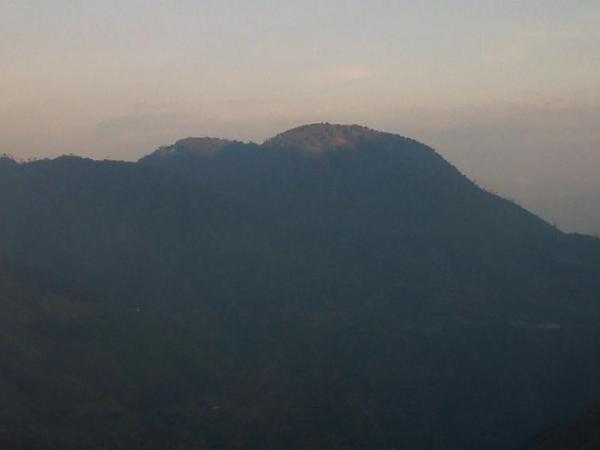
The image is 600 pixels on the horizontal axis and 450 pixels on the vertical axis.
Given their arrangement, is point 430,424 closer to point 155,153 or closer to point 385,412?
point 385,412

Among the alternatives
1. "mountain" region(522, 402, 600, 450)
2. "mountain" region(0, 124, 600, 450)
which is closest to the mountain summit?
"mountain" region(0, 124, 600, 450)

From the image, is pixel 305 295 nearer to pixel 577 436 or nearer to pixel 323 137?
pixel 577 436

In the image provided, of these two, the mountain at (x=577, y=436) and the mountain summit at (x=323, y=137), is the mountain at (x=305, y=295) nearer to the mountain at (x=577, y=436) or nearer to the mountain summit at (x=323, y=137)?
the mountain summit at (x=323, y=137)

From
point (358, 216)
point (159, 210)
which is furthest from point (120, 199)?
point (358, 216)

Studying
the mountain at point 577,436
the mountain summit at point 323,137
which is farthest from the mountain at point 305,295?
the mountain at point 577,436

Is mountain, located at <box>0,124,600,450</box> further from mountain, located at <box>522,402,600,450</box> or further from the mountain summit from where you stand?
mountain, located at <box>522,402,600,450</box>

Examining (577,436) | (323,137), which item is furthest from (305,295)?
(323,137)

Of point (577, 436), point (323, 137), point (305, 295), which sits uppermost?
point (323, 137)

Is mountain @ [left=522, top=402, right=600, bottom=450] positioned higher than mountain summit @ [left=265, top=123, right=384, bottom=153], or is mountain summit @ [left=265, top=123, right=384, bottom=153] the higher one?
mountain summit @ [left=265, top=123, right=384, bottom=153]
